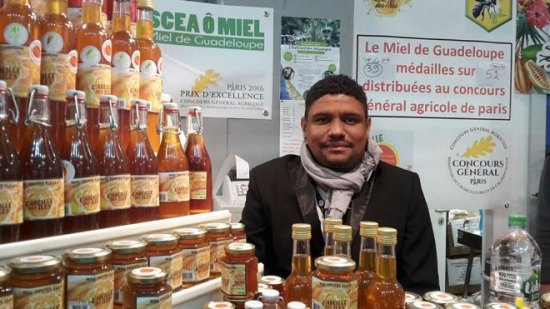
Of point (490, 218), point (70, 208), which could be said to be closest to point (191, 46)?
point (70, 208)

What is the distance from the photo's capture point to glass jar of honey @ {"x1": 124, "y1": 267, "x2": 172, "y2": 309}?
829 millimetres

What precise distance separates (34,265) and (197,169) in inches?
21.3

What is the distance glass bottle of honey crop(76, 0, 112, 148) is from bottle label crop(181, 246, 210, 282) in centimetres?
31

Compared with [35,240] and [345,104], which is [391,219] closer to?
[345,104]

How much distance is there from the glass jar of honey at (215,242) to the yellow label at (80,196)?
0.27 meters

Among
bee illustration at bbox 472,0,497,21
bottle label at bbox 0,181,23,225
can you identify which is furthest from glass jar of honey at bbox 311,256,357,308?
bee illustration at bbox 472,0,497,21

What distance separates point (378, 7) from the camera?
2443 mm

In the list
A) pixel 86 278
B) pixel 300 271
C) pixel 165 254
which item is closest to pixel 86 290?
pixel 86 278

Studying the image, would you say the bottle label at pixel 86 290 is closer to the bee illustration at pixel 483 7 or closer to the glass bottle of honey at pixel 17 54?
the glass bottle of honey at pixel 17 54

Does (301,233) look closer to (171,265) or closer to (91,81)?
(171,265)

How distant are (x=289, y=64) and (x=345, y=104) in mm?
614

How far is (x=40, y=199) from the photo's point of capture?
881mm

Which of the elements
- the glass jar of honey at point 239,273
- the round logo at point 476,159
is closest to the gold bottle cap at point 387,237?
the glass jar of honey at point 239,273

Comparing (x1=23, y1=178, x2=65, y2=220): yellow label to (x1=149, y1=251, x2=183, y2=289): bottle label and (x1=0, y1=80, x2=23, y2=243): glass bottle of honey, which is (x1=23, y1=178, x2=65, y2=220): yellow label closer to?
(x1=0, y1=80, x2=23, y2=243): glass bottle of honey
